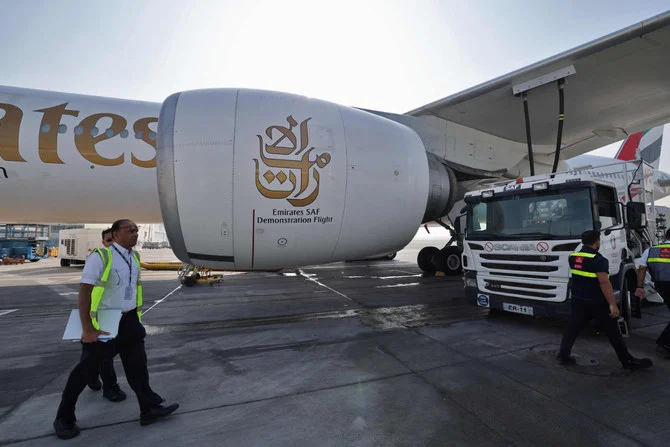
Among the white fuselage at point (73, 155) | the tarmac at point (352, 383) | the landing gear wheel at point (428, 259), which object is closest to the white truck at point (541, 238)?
the tarmac at point (352, 383)

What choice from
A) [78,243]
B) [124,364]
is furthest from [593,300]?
[78,243]

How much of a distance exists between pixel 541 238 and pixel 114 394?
6150 mm

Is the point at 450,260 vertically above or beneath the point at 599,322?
above

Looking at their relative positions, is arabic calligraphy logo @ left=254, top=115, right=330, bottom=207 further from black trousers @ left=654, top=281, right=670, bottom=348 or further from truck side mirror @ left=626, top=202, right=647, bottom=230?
black trousers @ left=654, top=281, right=670, bottom=348

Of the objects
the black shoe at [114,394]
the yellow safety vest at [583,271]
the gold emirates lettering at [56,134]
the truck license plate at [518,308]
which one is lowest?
the black shoe at [114,394]

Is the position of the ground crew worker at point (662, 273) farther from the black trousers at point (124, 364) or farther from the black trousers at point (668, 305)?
the black trousers at point (124, 364)

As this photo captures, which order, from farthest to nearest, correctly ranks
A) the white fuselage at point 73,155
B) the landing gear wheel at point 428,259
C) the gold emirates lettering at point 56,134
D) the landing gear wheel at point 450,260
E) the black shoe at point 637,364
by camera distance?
the landing gear wheel at point 428,259
the landing gear wheel at point 450,260
the white fuselage at point 73,155
the gold emirates lettering at point 56,134
the black shoe at point 637,364

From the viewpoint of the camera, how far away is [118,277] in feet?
9.72

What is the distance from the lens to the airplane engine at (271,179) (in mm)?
5211

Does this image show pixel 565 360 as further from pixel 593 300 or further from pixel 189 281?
pixel 189 281

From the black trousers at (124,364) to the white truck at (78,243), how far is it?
706 inches

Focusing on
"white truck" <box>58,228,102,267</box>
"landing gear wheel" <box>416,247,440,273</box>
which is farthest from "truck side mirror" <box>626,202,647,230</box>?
"white truck" <box>58,228,102,267</box>

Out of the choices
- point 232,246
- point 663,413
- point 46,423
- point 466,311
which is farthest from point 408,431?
point 466,311

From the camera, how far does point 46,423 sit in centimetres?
292
